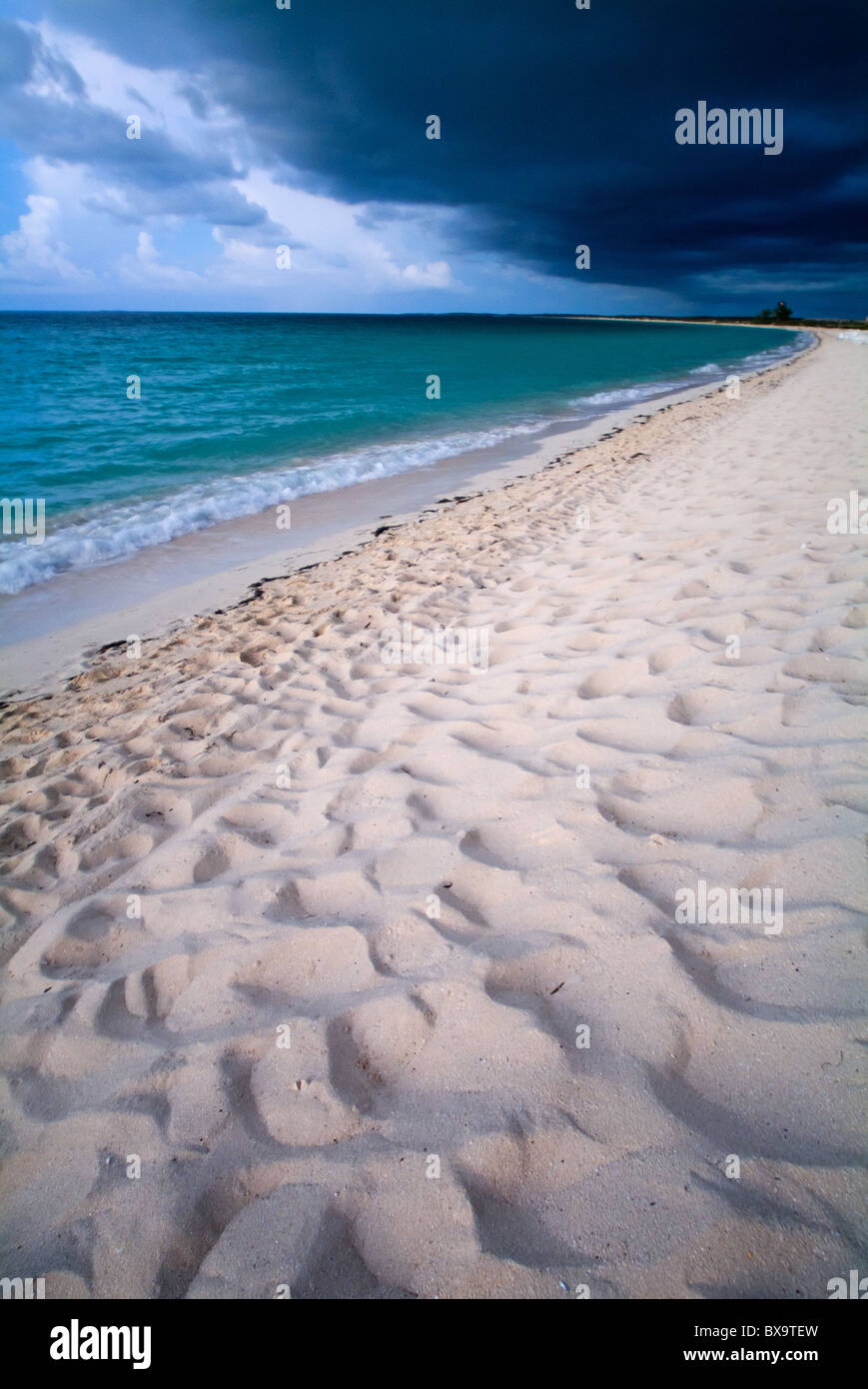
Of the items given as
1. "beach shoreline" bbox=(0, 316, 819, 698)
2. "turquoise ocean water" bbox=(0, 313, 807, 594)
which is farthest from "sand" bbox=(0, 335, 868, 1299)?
"turquoise ocean water" bbox=(0, 313, 807, 594)

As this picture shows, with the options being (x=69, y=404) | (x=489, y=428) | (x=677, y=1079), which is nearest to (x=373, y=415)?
(x=489, y=428)

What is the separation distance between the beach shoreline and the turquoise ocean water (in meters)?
0.47

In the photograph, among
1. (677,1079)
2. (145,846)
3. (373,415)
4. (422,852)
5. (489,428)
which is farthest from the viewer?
(373,415)

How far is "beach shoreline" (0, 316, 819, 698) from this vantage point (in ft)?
16.9

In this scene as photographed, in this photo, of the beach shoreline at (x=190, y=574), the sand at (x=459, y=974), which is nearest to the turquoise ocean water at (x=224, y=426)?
the beach shoreline at (x=190, y=574)

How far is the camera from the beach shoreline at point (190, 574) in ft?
16.9

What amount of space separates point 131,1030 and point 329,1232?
0.87 m

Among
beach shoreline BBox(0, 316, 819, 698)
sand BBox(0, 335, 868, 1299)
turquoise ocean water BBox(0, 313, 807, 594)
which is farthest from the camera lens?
turquoise ocean water BBox(0, 313, 807, 594)

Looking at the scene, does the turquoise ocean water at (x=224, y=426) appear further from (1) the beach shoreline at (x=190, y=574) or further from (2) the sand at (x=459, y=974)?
(2) the sand at (x=459, y=974)

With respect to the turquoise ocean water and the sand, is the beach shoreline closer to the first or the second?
the turquoise ocean water

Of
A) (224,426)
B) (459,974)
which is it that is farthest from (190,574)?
(224,426)

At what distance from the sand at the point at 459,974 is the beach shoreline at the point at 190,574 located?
1.62 metres

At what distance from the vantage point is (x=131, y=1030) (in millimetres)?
1849
